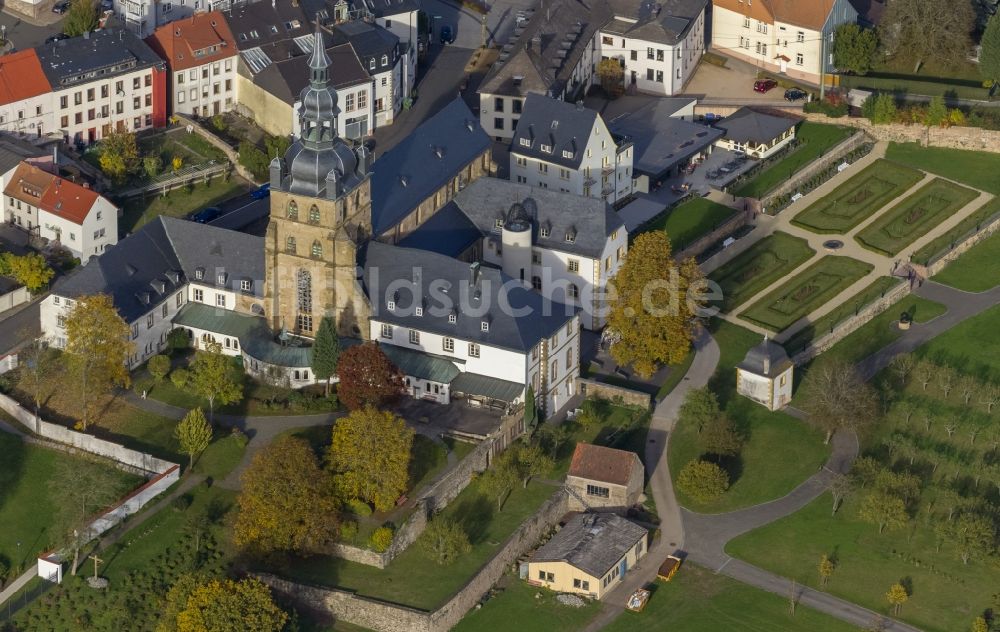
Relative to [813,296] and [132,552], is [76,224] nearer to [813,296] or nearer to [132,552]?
[132,552]

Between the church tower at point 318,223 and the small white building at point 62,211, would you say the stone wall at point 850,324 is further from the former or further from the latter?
the small white building at point 62,211

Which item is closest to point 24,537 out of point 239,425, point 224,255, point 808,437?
point 239,425

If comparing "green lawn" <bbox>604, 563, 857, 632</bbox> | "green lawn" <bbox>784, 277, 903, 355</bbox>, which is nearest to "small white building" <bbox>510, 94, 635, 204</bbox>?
"green lawn" <bbox>784, 277, 903, 355</bbox>

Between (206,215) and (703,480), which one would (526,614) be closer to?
(703,480)

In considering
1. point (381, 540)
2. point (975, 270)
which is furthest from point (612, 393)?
point (975, 270)

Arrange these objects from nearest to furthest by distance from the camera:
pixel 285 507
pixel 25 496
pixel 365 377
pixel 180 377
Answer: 1. pixel 285 507
2. pixel 25 496
3. pixel 365 377
4. pixel 180 377

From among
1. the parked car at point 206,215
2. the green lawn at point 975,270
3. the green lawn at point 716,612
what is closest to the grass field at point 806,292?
the green lawn at point 975,270

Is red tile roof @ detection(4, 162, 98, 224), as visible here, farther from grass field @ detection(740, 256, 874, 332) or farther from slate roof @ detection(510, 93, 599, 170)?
grass field @ detection(740, 256, 874, 332)
